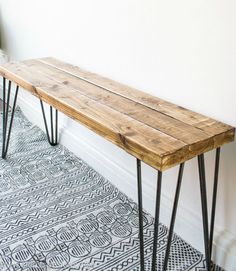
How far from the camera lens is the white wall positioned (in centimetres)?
117

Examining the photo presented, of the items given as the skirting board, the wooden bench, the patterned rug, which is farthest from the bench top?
the patterned rug

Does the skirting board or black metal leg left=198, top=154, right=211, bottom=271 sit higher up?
black metal leg left=198, top=154, right=211, bottom=271

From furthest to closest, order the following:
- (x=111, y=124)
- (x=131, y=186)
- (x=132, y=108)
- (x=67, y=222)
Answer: (x=131, y=186) → (x=67, y=222) → (x=132, y=108) → (x=111, y=124)

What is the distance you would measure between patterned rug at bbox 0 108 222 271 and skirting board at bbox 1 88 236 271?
0.12ft

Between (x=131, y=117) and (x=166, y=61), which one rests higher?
(x=166, y=61)

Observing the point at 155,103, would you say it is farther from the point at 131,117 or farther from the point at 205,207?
the point at 205,207

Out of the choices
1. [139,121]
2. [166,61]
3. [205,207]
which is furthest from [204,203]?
[166,61]

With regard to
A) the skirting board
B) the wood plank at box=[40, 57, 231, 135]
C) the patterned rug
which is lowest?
the patterned rug

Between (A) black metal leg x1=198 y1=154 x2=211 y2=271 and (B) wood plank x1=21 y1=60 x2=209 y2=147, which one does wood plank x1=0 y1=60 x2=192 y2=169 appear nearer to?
(B) wood plank x1=21 y1=60 x2=209 y2=147

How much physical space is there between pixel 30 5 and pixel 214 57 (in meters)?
1.52

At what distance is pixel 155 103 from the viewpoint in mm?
1324

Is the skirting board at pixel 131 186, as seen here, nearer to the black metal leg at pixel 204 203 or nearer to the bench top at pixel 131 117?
the black metal leg at pixel 204 203

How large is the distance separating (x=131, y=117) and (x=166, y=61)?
1.08ft

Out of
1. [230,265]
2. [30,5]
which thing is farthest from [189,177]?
[30,5]
